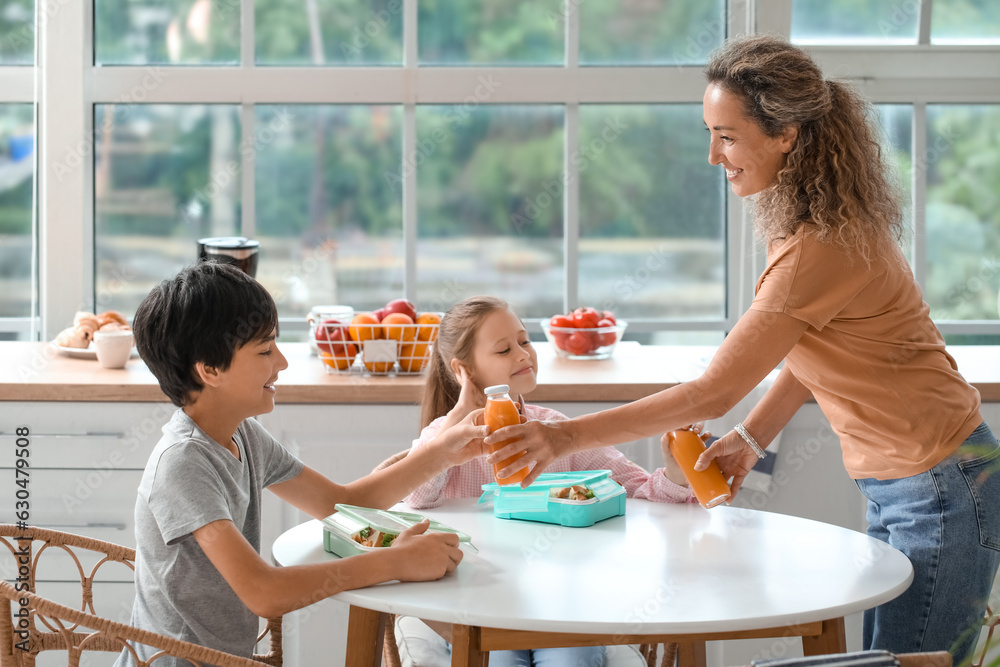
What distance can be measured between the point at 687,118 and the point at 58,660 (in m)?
2.11

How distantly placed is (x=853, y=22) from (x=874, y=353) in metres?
1.84

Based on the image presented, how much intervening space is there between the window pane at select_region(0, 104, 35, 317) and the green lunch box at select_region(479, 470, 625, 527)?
196cm

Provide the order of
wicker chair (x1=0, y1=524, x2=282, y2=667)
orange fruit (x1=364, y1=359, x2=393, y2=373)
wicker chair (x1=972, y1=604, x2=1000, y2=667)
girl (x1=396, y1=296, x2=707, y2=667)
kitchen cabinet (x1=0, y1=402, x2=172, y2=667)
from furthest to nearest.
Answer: orange fruit (x1=364, y1=359, x2=393, y2=373) < kitchen cabinet (x1=0, y1=402, x2=172, y2=667) < girl (x1=396, y1=296, x2=707, y2=667) < wicker chair (x1=0, y1=524, x2=282, y2=667) < wicker chair (x1=972, y1=604, x2=1000, y2=667)

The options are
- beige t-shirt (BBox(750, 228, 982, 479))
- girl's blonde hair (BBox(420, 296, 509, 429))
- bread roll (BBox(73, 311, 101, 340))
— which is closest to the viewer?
A: beige t-shirt (BBox(750, 228, 982, 479))

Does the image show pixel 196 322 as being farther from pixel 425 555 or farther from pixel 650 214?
pixel 650 214

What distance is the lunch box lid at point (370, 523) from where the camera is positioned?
1.23m

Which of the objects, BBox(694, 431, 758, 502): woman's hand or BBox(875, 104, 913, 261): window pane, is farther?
BBox(875, 104, 913, 261): window pane

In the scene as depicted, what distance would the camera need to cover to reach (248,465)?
4.37 ft

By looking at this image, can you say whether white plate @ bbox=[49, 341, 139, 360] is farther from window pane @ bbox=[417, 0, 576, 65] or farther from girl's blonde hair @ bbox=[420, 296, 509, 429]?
window pane @ bbox=[417, 0, 576, 65]

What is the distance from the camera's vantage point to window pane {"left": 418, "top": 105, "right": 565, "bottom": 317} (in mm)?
2811

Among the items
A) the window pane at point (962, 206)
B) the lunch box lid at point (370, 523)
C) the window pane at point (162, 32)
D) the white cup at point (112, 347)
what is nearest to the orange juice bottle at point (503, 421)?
the lunch box lid at point (370, 523)

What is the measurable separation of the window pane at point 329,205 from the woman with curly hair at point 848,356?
157 cm

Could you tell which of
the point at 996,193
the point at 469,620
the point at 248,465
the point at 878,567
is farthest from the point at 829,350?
the point at 996,193

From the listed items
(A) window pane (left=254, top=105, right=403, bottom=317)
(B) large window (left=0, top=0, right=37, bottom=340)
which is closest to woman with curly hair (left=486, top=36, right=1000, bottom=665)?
(A) window pane (left=254, top=105, right=403, bottom=317)
